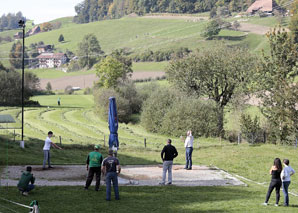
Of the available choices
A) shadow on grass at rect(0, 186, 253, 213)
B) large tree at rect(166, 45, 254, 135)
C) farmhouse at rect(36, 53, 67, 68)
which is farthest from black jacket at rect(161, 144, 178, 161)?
farmhouse at rect(36, 53, 67, 68)

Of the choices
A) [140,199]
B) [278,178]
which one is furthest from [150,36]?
[278,178]

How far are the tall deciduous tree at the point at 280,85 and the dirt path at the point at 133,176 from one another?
18858 mm

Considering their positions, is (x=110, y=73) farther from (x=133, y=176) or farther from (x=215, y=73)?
(x=133, y=176)

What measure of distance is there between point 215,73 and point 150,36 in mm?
119245

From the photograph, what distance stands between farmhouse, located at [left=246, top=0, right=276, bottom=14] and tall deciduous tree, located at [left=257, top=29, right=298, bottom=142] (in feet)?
411

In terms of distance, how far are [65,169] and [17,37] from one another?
552ft

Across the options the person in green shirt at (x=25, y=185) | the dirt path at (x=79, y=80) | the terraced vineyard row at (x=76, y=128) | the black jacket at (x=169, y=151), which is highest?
the dirt path at (x=79, y=80)

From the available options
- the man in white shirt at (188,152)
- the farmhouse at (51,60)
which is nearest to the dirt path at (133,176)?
the man in white shirt at (188,152)

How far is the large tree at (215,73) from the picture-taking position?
53.4 m

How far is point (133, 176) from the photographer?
893 inches

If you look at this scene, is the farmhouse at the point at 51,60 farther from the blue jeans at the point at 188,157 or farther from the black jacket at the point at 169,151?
the black jacket at the point at 169,151

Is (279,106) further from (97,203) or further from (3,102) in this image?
(3,102)

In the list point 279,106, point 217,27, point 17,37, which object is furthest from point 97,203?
point 17,37

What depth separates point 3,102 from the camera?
85812 millimetres
